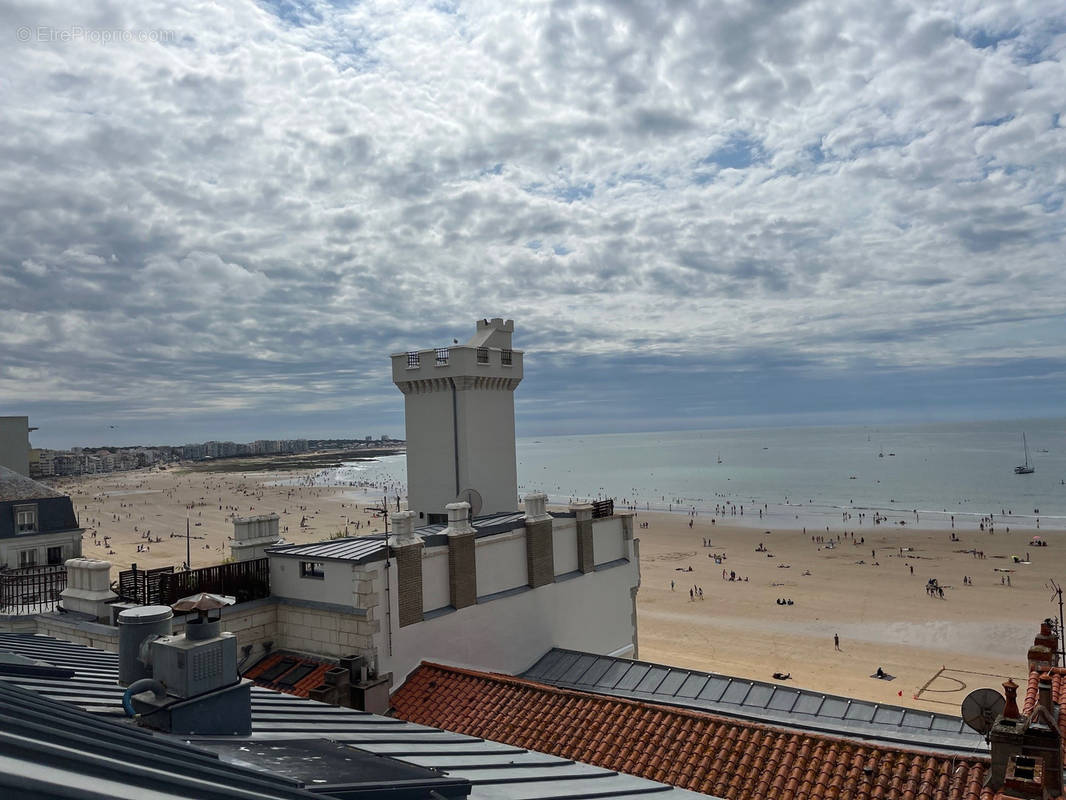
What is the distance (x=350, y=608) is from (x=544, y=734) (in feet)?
16.0

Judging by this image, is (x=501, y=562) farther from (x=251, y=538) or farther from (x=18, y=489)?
(x=18, y=489)

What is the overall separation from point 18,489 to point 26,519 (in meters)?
1.57

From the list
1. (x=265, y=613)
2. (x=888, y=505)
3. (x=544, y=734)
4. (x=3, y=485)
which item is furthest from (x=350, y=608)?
(x=888, y=505)

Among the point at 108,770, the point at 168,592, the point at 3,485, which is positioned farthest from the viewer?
the point at 3,485

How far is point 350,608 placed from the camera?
49.6 feet

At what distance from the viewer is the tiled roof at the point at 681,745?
421 inches

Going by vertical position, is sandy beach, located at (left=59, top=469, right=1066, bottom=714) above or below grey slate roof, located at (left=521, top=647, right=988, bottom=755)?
below

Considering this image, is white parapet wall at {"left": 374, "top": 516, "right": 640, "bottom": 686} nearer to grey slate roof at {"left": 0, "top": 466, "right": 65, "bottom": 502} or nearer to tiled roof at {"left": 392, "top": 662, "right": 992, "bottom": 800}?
tiled roof at {"left": 392, "top": 662, "right": 992, "bottom": 800}

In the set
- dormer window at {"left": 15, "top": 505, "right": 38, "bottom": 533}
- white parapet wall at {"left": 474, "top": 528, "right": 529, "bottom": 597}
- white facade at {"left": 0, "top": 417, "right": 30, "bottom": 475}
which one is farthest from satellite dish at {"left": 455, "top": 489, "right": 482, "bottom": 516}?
white facade at {"left": 0, "top": 417, "right": 30, "bottom": 475}

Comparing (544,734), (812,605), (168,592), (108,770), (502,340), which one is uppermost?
(502,340)

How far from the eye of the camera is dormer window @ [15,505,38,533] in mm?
28625

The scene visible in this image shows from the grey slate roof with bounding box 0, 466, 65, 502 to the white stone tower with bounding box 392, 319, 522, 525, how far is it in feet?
58.9

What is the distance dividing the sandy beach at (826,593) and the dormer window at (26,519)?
92.5 ft

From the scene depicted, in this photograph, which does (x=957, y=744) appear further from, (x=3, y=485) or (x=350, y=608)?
(x=3, y=485)
